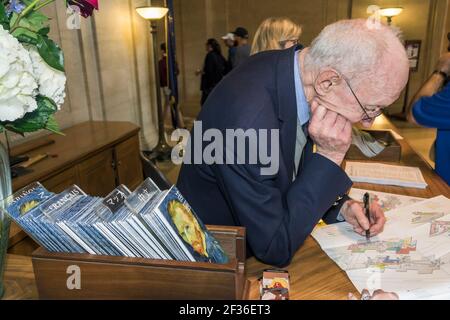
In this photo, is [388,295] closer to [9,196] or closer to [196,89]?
[9,196]

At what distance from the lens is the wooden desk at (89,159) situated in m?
2.69

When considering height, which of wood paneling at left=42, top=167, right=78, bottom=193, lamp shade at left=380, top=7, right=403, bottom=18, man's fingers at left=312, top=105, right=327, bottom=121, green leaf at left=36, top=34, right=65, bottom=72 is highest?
green leaf at left=36, top=34, right=65, bottom=72

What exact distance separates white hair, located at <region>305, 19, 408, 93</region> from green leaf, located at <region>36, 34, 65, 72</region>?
0.71 m

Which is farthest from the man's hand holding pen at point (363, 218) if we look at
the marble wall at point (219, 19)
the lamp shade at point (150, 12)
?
the marble wall at point (219, 19)

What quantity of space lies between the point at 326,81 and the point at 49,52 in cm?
74

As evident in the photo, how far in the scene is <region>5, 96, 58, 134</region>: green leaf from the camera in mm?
856

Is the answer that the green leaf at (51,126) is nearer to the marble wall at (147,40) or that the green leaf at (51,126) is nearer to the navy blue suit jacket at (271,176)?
the navy blue suit jacket at (271,176)

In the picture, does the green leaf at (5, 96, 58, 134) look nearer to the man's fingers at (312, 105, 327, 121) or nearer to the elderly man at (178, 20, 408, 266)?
the elderly man at (178, 20, 408, 266)

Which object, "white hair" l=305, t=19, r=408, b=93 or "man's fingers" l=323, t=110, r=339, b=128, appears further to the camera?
"man's fingers" l=323, t=110, r=339, b=128

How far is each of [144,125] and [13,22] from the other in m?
5.14

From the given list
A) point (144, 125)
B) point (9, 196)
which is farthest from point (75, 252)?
point (144, 125)

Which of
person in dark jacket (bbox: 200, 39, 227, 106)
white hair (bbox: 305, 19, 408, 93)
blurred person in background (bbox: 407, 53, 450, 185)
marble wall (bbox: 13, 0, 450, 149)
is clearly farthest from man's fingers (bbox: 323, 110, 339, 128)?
person in dark jacket (bbox: 200, 39, 227, 106)

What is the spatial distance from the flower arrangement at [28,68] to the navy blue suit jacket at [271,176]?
1.51ft

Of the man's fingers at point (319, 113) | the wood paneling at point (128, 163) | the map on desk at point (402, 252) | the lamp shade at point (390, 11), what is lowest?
the wood paneling at point (128, 163)
